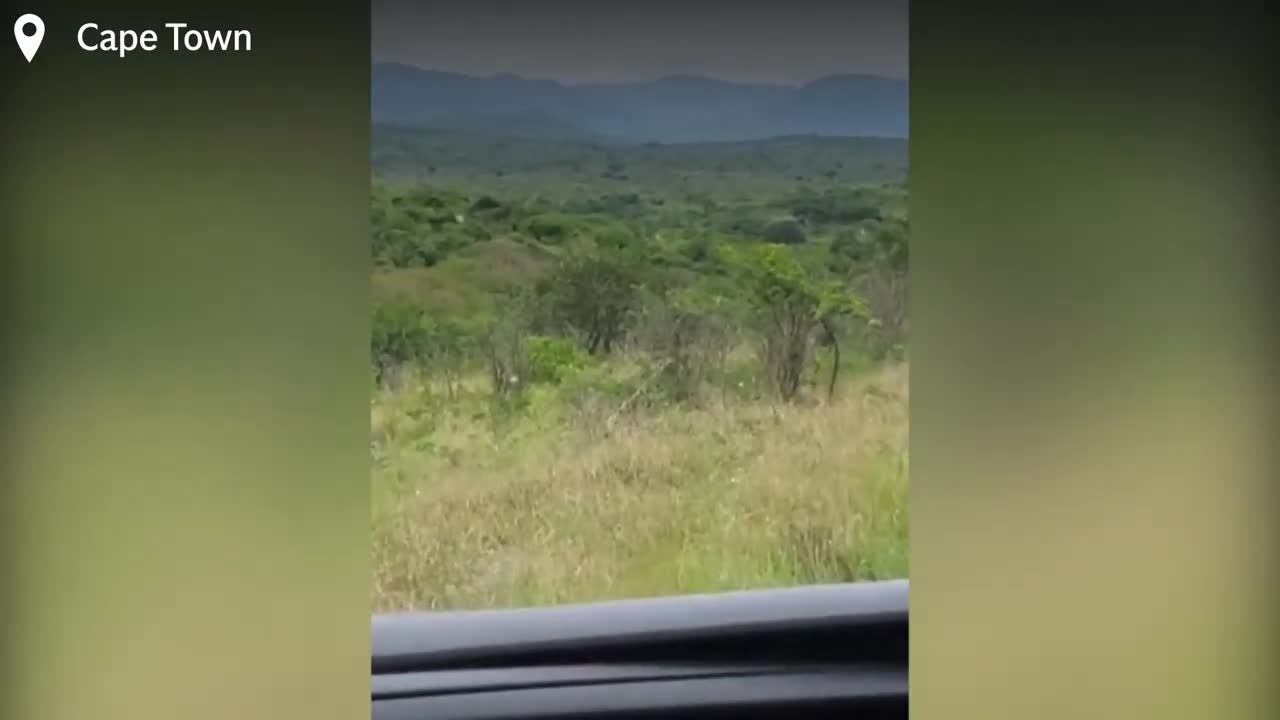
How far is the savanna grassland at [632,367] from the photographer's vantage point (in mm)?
2445

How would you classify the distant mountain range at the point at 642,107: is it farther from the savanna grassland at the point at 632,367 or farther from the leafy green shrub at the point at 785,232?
the leafy green shrub at the point at 785,232

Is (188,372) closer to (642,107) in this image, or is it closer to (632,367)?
(632,367)

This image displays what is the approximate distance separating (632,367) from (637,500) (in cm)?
26

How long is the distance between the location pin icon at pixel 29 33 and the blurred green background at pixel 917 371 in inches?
1.0

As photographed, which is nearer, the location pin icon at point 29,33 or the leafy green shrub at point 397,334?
the location pin icon at point 29,33

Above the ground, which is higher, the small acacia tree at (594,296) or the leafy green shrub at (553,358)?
the small acacia tree at (594,296)

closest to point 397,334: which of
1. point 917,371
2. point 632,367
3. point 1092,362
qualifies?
point 632,367

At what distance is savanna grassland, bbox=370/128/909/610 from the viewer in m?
2.45

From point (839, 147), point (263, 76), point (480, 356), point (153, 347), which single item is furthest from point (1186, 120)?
point (153, 347)

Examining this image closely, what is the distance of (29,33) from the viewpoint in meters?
2.31

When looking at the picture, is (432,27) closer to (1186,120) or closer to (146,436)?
(146,436)

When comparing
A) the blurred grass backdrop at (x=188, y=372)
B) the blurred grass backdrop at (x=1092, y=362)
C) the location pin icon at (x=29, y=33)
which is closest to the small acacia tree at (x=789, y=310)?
the blurred grass backdrop at (x=1092, y=362)

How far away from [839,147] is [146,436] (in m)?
1.45

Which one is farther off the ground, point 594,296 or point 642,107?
point 642,107
